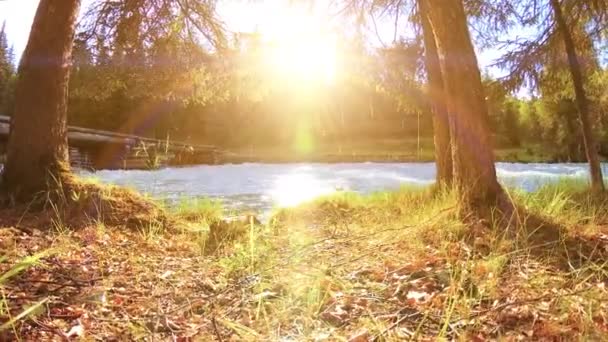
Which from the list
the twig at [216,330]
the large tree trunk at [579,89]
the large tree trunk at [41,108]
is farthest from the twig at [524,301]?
the large tree trunk at [579,89]

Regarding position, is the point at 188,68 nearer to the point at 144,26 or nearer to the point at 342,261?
the point at 144,26

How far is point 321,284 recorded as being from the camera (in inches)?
100

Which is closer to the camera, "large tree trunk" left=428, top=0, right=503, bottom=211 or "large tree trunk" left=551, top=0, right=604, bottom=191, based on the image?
"large tree trunk" left=428, top=0, right=503, bottom=211

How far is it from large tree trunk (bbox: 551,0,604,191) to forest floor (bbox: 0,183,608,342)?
4.03 metres

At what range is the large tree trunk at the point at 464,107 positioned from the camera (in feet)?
12.5

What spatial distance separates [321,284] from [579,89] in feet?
21.7

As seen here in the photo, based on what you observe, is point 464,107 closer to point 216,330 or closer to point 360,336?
point 360,336

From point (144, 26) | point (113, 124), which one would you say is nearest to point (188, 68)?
point (144, 26)

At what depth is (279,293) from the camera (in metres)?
2.48

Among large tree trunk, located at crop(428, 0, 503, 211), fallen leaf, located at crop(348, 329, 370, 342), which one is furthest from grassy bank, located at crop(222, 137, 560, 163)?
fallen leaf, located at crop(348, 329, 370, 342)

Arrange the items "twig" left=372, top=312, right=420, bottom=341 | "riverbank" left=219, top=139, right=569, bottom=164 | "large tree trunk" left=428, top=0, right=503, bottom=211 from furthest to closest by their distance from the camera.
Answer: "riverbank" left=219, top=139, right=569, bottom=164
"large tree trunk" left=428, top=0, right=503, bottom=211
"twig" left=372, top=312, right=420, bottom=341

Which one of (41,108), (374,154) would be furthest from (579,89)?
(374,154)

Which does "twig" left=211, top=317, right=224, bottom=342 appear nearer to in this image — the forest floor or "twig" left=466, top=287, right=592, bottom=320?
the forest floor

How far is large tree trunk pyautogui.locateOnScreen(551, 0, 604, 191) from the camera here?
23.1 feet
